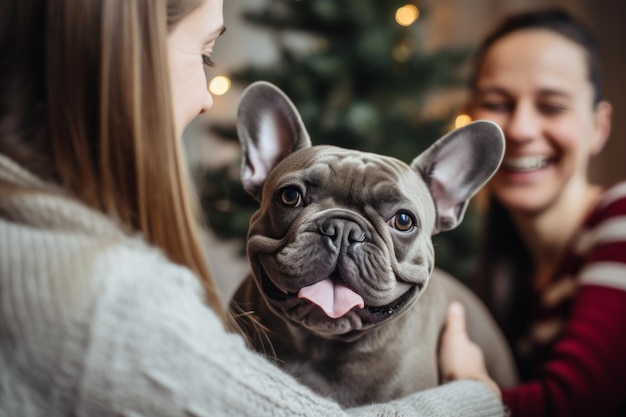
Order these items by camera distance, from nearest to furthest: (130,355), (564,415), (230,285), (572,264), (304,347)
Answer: (130,355)
(304,347)
(230,285)
(564,415)
(572,264)

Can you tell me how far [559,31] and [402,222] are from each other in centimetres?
59

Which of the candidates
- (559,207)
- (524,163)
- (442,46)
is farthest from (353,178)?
(442,46)

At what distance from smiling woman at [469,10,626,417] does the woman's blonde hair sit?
534 millimetres

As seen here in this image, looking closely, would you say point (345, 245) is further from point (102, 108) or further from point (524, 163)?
point (524, 163)

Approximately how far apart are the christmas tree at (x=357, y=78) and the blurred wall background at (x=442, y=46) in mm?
30

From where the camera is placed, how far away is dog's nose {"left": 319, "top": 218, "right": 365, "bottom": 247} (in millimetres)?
597

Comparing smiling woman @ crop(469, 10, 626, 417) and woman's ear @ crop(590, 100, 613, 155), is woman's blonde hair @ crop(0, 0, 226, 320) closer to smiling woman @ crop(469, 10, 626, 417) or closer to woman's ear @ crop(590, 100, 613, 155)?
smiling woman @ crop(469, 10, 626, 417)

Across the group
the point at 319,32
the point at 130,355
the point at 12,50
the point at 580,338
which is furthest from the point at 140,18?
the point at 580,338

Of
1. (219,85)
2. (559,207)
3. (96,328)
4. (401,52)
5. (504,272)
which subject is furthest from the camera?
(401,52)

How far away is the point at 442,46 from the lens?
5.29 ft

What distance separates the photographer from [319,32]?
4.12 ft

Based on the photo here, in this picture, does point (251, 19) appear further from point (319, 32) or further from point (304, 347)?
point (304, 347)

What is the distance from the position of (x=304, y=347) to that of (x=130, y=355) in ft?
0.73

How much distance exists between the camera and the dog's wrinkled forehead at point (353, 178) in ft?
2.08
